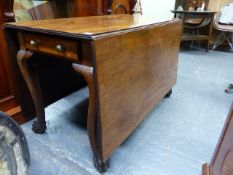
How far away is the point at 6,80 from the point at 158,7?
3176 millimetres

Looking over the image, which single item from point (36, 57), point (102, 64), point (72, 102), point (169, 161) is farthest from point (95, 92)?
point (72, 102)

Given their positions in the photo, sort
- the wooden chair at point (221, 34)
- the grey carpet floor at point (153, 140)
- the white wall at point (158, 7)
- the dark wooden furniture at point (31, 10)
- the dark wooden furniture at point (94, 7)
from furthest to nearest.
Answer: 1. the white wall at point (158, 7)
2. the wooden chair at point (221, 34)
3. the dark wooden furniture at point (94, 7)
4. the dark wooden furniture at point (31, 10)
5. the grey carpet floor at point (153, 140)

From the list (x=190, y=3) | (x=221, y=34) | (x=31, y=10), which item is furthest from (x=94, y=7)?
(x=221, y=34)

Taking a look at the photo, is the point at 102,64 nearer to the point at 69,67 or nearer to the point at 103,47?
the point at 103,47

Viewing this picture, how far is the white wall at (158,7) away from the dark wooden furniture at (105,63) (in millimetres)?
2400

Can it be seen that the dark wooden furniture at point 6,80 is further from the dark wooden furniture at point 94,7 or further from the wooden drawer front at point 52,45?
the dark wooden furniture at point 94,7

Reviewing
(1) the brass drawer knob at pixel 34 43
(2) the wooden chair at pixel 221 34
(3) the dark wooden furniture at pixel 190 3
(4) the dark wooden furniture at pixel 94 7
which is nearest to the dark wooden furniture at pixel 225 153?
(1) the brass drawer knob at pixel 34 43

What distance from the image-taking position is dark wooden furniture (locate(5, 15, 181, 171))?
0.86 metres

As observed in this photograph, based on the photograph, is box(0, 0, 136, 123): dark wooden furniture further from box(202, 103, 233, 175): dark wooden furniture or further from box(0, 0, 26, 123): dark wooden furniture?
box(202, 103, 233, 175): dark wooden furniture

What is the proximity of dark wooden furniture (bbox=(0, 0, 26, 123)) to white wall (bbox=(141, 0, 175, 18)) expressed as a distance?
8.92 feet

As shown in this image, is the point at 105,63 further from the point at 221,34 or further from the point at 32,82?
the point at 221,34

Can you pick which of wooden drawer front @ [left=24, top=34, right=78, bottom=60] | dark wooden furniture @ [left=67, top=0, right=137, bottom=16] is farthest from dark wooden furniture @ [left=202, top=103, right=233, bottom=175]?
dark wooden furniture @ [left=67, top=0, right=137, bottom=16]

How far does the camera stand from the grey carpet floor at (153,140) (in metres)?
1.11

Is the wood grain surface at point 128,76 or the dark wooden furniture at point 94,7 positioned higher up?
the dark wooden furniture at point 94,7
